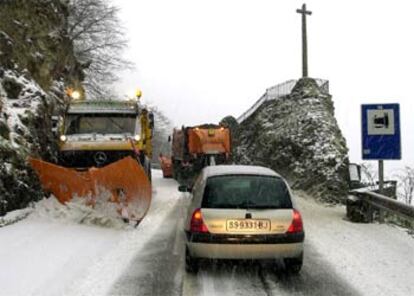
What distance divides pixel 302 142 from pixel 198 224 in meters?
17.3

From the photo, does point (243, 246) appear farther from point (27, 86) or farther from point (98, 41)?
point (98, 41)

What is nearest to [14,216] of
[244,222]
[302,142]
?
[244,222]

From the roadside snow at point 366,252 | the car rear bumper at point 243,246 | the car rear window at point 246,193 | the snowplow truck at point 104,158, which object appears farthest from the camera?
the snowplow truck at point 104,158

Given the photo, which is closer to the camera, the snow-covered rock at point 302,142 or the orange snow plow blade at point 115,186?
the orange snow plow blade at point 115,186

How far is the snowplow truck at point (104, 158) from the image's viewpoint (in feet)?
41.6

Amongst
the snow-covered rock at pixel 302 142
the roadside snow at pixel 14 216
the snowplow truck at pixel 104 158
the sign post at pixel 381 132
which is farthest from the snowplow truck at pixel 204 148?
the roadside snow at pixel 14 216

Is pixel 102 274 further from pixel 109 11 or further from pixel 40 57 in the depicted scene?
pixel 109 11

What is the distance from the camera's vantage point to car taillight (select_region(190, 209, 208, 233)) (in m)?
8.12

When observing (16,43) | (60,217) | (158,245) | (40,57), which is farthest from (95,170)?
(40,57)

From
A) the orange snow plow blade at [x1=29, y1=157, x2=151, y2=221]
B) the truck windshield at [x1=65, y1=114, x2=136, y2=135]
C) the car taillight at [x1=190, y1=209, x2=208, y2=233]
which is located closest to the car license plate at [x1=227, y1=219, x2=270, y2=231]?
the car taillight at [x1=190, y1=209, x2=208, y2=233]

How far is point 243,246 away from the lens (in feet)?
26.4

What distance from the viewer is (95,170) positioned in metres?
13.1

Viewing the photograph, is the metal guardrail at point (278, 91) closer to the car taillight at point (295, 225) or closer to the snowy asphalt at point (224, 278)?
the snowy asphalt at point (224, 278)

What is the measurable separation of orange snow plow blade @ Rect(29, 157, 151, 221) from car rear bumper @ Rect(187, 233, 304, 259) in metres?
4.42
